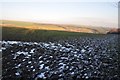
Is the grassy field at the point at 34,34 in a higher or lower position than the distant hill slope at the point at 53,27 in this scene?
lower

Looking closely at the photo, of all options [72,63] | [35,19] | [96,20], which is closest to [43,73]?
[72,63]

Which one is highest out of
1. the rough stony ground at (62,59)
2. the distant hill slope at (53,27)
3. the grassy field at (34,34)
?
the distant hill slope at (53,27)

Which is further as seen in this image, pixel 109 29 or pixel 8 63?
pixel 109 29

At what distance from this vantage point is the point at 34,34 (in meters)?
3.10

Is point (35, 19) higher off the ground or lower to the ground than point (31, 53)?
higher

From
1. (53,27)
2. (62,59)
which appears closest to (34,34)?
(53,27)

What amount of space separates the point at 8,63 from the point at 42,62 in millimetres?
427

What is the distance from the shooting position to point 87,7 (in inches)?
126

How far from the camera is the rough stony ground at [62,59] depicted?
2990 millimetres

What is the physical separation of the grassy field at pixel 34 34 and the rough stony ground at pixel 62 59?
57 millimetres

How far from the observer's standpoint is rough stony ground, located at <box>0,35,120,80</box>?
299 cm

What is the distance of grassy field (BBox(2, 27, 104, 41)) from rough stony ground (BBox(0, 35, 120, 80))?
0.06 m

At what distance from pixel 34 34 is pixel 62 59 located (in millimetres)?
489

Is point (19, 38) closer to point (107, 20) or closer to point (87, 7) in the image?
point (87, 7)
